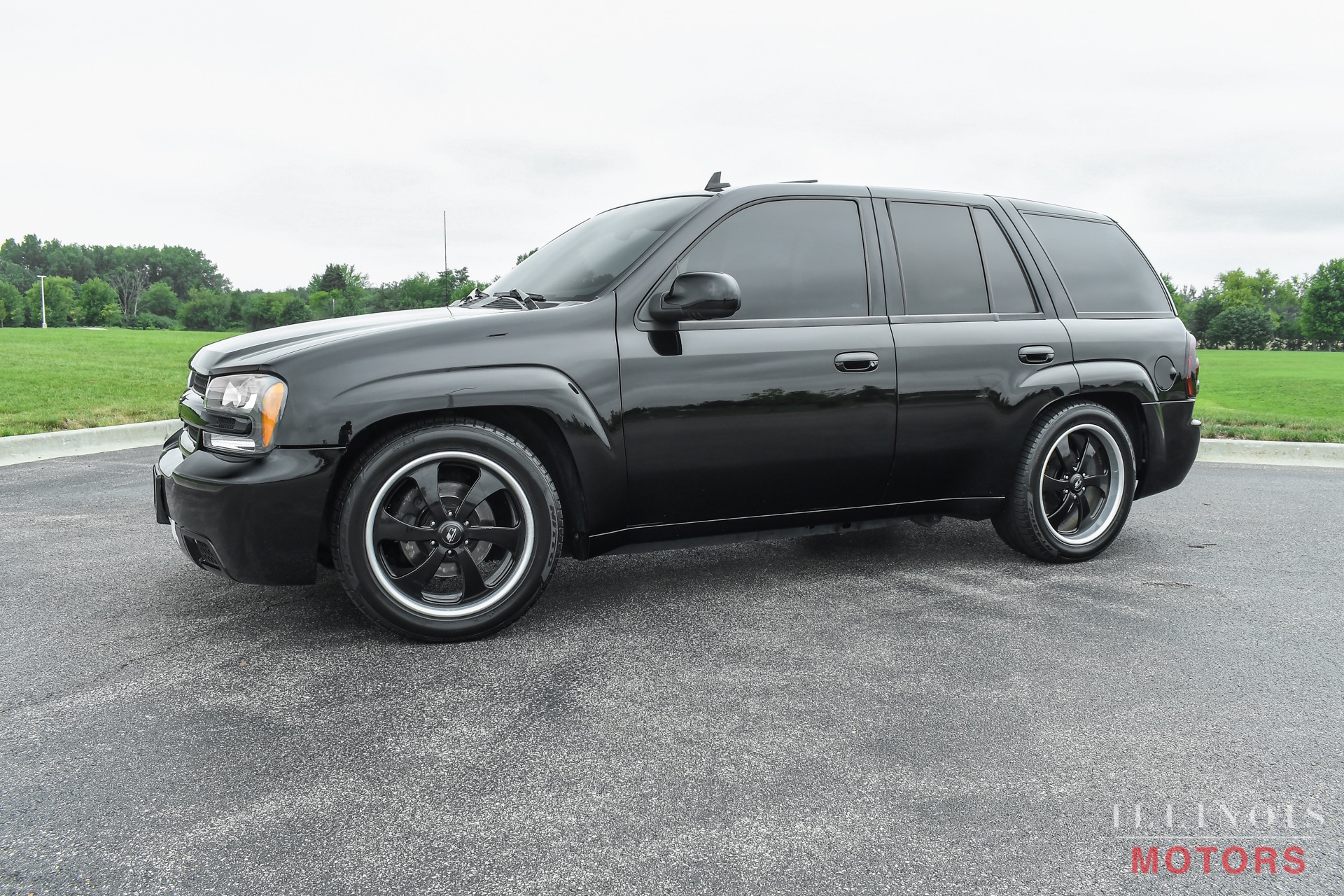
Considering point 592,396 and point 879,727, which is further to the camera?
point 592,396

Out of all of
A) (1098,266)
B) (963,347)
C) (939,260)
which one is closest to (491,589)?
(963,347)

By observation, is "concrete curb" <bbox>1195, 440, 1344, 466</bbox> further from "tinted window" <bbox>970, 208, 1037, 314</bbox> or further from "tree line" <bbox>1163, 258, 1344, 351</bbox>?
"tree line" <bbox>1163, 258, 1344, 351</bbox>

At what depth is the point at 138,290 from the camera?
148 m

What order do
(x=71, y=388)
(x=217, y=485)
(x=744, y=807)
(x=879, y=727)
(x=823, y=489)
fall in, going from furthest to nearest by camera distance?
(x=71, y=388) → (x=823, y=489) → (x=217, y=485) → (x=879, y=727) → (x=744, y=807)

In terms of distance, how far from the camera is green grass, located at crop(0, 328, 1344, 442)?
10.3m

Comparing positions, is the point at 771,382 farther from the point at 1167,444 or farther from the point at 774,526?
the point at 1167,444

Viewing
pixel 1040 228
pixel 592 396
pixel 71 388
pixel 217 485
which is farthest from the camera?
pixel 71 388

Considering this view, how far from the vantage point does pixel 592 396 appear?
3744 mm

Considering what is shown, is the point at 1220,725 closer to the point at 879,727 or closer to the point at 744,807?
the point at 879,727

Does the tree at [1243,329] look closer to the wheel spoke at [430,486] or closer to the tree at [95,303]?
the wheel spoke at [430,486]

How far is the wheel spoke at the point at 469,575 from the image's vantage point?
3604 millimetres

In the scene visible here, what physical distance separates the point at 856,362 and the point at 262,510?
2.52 metres

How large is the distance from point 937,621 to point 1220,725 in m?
1.19

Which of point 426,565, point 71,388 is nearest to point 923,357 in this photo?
point 426,565
